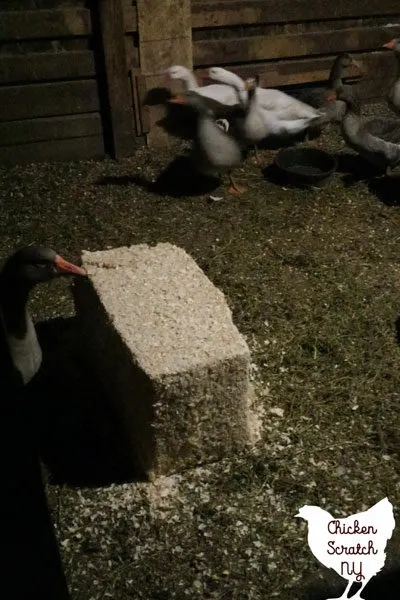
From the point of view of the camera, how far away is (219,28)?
5.87 meters

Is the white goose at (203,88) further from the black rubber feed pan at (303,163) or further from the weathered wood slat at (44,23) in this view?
the weathered wood slat at (44,23)

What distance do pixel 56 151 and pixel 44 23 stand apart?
1.14m

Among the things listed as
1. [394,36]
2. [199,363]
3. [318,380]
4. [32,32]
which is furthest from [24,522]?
[394,36]

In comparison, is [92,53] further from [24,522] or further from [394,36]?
[24,522]

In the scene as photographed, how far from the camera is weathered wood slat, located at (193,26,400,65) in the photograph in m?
5.94

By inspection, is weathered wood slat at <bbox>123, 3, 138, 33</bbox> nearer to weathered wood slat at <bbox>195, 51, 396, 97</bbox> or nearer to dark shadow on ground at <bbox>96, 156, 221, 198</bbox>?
weathered wood slat at <bbox>195, 51, 396, 97</bbox>

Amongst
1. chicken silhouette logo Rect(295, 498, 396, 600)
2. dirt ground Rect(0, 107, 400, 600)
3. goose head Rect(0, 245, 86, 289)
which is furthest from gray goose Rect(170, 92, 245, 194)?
chicken silhouette logo Rect(295, 498, 396, 600)

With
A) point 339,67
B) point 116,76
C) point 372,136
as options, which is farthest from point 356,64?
point 116,76

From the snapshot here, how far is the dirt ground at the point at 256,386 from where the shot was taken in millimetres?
2396

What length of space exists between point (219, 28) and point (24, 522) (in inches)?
223

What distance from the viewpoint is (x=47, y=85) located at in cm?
536

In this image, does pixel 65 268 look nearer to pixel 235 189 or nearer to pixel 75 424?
pixel 75 424

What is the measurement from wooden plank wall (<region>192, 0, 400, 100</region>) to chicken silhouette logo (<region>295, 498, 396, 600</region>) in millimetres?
4859

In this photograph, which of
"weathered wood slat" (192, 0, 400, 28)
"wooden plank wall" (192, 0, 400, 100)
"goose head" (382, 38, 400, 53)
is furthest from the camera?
"goose head" (382, 38, 400, 53)
